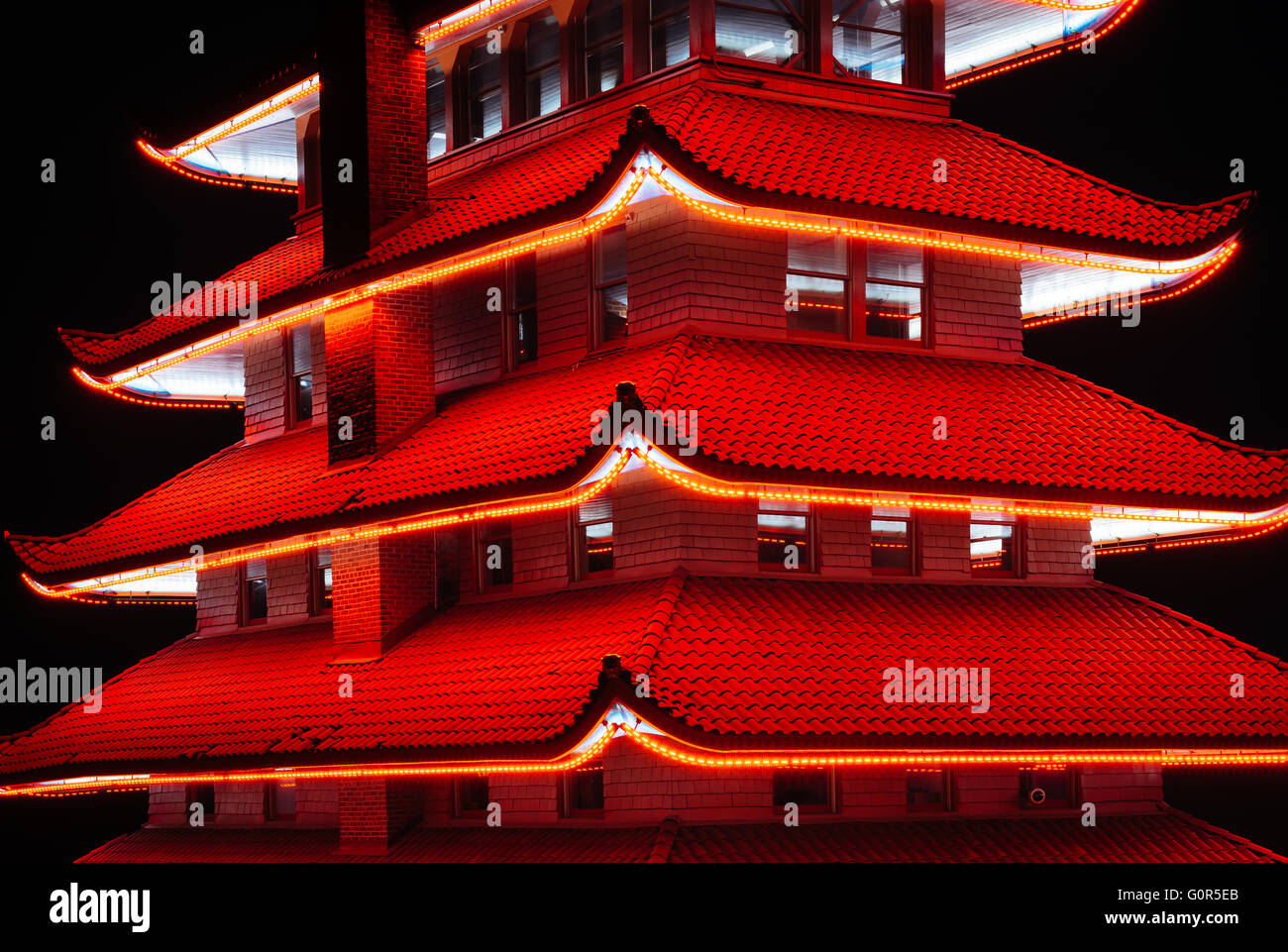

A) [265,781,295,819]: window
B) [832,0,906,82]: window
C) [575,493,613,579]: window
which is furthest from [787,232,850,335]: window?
[265,781,295,819]: window

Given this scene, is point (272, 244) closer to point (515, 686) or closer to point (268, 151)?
→ point (268, 151)

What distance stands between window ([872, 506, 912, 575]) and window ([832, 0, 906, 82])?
6.36 meters

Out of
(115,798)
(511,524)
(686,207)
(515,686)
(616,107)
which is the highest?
(616,107)

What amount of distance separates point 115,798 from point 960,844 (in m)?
19.3

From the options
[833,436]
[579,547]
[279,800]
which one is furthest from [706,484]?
[279,800]

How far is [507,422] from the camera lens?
28156 mm

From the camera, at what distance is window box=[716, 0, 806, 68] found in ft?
94.5

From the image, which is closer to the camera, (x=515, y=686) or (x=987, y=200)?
(x=515, y=686)

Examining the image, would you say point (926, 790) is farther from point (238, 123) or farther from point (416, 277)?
point (238, 123)

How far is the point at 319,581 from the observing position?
33.2m

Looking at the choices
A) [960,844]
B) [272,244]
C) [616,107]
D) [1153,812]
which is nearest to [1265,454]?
[1153,812]

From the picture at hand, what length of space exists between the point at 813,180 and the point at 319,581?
1113cm

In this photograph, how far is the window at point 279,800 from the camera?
32312 millimetres

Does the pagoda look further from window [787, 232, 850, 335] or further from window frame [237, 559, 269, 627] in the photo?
window frame [237, 559, 269, 627]
